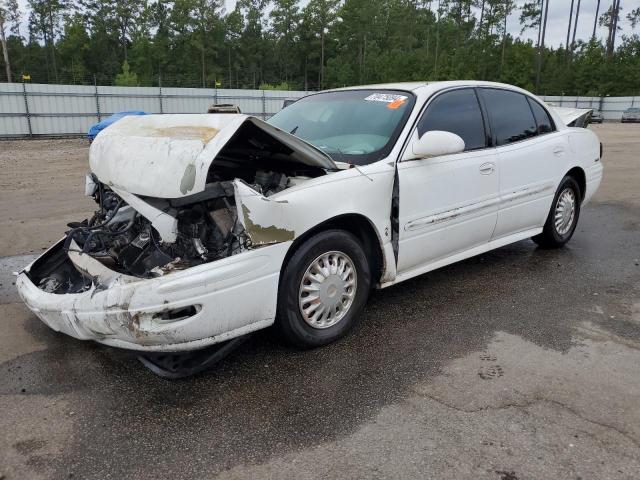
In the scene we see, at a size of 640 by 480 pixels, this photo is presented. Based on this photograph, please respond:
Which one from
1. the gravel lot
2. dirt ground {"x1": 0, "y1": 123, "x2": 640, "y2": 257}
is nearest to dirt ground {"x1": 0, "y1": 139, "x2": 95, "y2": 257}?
dirt ground {"x1": 0, "y1": 123, "x2": 640, "y2": 257}

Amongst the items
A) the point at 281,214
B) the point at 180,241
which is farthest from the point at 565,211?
the point at 180,241

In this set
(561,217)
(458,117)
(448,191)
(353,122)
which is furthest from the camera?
(561,217)

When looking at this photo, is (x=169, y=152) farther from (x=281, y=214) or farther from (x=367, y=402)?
(x=367, y=402)

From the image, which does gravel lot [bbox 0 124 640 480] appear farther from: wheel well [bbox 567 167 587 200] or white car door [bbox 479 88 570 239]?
wheel well [bbox 567 167 587 200]

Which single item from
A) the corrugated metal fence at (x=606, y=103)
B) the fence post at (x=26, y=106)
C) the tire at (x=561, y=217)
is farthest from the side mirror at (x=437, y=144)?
the corrugated metal fence at (x=606, y=103)

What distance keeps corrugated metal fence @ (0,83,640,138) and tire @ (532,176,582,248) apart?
75.0ft

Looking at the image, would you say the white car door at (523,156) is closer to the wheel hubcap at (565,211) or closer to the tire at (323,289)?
the wheel hubcap at (565,211)

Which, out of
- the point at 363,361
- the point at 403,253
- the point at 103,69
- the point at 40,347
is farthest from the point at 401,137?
the point at 103,69

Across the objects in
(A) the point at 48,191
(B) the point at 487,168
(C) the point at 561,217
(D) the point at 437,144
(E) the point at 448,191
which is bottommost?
(A) the point at 48,191

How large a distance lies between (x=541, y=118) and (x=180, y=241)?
368 centimetres

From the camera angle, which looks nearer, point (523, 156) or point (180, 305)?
point (180, 305)

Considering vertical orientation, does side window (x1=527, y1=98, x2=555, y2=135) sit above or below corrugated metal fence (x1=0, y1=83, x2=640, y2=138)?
above

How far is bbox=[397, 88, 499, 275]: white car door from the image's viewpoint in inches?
146

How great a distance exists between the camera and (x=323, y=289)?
10.9 feet
